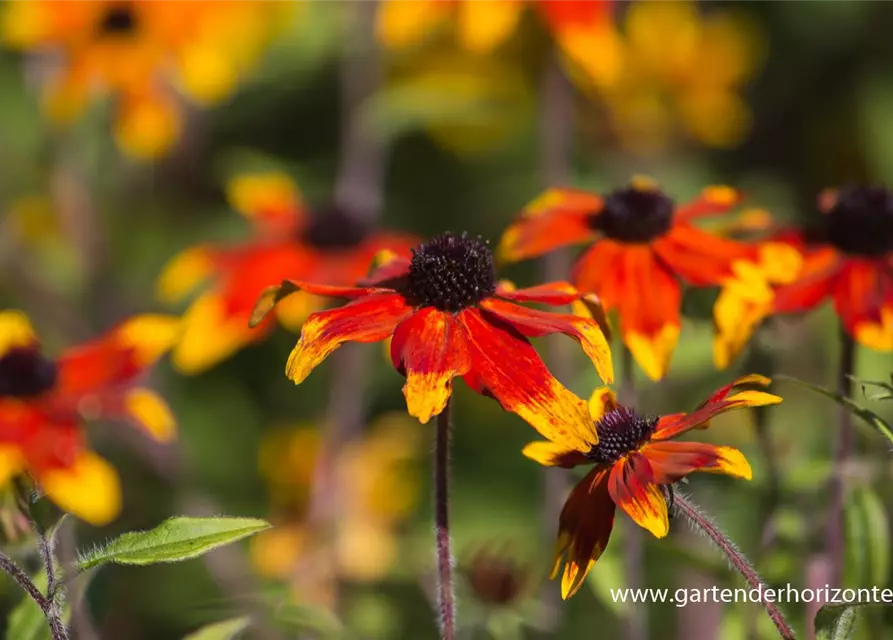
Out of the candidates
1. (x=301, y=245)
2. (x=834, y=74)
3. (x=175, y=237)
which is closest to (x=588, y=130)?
(x=834, y=74)

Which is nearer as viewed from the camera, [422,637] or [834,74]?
[422,637]

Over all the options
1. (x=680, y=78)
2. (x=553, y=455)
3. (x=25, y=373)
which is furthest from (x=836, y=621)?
(x=680, y=78)

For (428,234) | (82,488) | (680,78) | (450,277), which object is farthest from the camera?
(680,78)

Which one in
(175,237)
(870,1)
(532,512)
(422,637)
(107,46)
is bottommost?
(532,512)

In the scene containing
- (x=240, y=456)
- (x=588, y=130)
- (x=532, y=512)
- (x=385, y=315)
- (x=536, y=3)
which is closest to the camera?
(x=385, y=315)

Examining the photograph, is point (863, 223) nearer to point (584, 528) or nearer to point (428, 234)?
point (584, 528)

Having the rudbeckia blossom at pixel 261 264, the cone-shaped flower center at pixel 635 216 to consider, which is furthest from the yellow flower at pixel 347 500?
the cone-shaped flower center at pixel 635 216

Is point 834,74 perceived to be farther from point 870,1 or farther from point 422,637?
point 422,637
